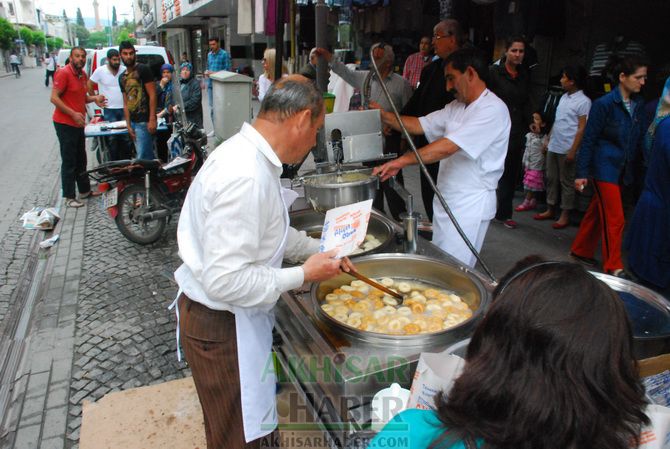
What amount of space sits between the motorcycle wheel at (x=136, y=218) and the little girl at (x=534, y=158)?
4.51 meters

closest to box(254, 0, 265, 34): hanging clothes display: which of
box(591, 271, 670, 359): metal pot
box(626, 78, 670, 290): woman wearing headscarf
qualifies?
box(626, 78, 670, 290): woman wearing headscarf

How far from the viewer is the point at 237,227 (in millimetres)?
1521

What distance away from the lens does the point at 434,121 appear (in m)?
3.12

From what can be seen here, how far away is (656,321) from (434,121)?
1818 millimetres

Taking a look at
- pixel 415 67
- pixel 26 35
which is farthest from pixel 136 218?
pixel 26 35

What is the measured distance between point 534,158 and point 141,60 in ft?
25.1

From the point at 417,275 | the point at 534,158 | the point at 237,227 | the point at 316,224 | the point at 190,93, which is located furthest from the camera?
the point at 190,93

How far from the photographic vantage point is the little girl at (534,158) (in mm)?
5926

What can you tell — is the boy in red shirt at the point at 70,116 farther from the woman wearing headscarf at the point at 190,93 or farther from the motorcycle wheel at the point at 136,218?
the woman wearing headscarf at the point at 190,93

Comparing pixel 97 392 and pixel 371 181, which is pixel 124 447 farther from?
pixel 371 181

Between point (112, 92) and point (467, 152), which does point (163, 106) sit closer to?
point (112, 92)

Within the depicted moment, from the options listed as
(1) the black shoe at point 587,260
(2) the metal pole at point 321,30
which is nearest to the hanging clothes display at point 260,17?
(2) the metal pole at point 321,30

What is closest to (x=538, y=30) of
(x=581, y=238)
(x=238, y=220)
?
(x=581, y=238)

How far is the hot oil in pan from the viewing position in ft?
5.30
